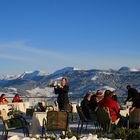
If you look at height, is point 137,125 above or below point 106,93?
below

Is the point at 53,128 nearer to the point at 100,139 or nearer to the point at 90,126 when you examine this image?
the point at 100,139

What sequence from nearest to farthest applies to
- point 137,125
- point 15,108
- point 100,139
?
point 100,139 < point 137,125 < point 15,108

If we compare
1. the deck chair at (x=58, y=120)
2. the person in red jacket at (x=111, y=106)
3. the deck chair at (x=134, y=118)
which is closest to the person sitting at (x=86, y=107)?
the person in red jacket at (x=111, y=106)

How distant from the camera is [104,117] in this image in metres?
11.5

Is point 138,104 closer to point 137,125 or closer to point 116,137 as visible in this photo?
point 137,125

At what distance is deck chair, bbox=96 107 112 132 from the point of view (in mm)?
11336

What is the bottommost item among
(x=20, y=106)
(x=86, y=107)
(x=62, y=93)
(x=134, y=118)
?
(x=20, y=106)

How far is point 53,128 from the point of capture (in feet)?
34.6

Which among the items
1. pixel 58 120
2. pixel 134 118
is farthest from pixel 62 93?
pixel 58 120

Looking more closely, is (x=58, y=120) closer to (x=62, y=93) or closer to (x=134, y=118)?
(x=134, y=118)

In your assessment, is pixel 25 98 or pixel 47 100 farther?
pixel 25 98

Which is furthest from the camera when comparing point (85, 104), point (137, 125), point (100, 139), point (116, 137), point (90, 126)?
point (90, 126)

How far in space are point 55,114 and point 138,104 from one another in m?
2.69

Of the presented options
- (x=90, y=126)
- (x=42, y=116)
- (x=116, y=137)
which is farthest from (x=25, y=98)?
(x=116, y=137)
